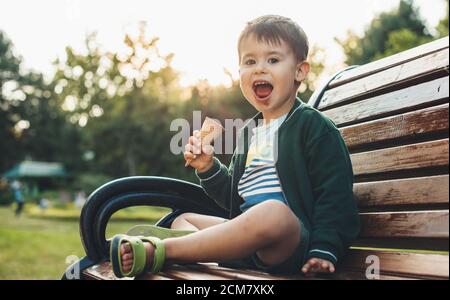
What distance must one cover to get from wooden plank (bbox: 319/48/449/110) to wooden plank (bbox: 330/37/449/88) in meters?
0.02

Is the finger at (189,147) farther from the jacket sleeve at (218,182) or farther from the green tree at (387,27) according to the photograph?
the green tree at (387,27)

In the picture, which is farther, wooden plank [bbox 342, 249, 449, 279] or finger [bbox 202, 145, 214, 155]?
finger [bbox 202, 145, 214, 155]

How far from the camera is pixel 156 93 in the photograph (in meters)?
25.6

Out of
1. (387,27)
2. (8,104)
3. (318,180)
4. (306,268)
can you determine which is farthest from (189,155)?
(8,104)

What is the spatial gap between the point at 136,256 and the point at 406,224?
746mm

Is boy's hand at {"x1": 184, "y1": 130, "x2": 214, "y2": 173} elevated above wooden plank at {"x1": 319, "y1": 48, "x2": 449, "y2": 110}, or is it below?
below

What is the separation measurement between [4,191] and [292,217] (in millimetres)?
26594

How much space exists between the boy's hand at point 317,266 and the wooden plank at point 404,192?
32 cm

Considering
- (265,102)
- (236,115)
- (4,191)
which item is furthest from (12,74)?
(265,102)

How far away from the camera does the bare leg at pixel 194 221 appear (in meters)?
1.87

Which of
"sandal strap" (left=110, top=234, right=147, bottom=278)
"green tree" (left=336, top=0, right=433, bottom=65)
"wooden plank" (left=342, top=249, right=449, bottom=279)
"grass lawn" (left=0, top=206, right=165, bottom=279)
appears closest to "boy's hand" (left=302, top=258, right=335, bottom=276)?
"wooden plank" (left=342, top=249, right=449, bottom=279)

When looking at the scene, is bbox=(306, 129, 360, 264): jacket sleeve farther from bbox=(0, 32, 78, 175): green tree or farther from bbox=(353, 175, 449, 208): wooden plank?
bbox=(0, 32, 78, 175): green tree

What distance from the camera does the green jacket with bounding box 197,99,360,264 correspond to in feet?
4.57

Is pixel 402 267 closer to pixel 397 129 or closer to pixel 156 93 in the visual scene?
pixel 397 129
